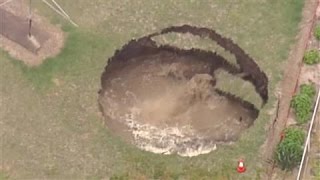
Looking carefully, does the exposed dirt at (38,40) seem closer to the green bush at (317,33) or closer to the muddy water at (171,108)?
the muddy water at (171,108)

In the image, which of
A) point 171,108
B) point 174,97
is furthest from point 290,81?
point 171,108

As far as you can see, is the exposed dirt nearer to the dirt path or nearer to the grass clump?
the dirt path

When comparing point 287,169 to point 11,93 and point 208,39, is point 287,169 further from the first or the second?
point 11,93

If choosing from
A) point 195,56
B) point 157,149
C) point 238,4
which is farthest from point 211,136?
point 238,4

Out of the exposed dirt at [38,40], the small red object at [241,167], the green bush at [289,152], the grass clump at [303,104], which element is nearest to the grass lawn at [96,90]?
the small red object at [241,167]

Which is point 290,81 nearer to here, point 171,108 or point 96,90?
point 171,108

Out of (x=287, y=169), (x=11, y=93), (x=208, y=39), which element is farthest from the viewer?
(x=208, y=39)
